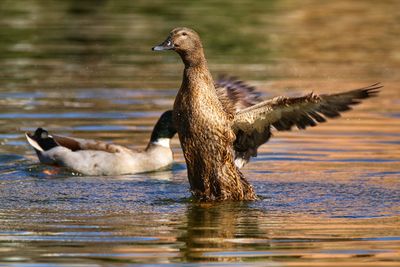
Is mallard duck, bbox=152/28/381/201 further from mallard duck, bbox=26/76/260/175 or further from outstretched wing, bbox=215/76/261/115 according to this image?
mallard duck, bbox=26/76/260/175

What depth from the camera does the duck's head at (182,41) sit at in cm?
1084

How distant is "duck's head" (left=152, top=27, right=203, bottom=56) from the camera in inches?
427

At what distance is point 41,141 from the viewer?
13.4m

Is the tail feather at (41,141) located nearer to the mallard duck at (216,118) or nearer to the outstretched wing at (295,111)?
the mallard duck at (216,118)

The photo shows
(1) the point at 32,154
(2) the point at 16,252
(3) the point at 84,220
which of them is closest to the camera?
(2) the point at 16,252

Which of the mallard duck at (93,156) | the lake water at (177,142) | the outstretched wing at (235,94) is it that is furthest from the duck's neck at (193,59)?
the mallard duck at (93,156)

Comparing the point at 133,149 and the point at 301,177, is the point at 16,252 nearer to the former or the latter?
the point at 301,177

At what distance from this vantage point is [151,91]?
17547mm

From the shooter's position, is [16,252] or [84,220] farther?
[84,220]

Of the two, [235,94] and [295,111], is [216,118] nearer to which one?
[295,111]

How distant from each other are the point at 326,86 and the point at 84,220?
8.63m

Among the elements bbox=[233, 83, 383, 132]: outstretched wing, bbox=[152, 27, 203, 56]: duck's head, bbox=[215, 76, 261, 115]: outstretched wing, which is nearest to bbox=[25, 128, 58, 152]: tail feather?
bbox=[215, 76, 261, 115]: outstretched wing

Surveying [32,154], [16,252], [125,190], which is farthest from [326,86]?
[16,252]

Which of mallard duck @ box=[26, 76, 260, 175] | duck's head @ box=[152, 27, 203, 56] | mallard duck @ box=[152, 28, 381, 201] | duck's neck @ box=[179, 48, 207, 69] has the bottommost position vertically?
mallard duck @ box=[26, 76, 260, 175]
